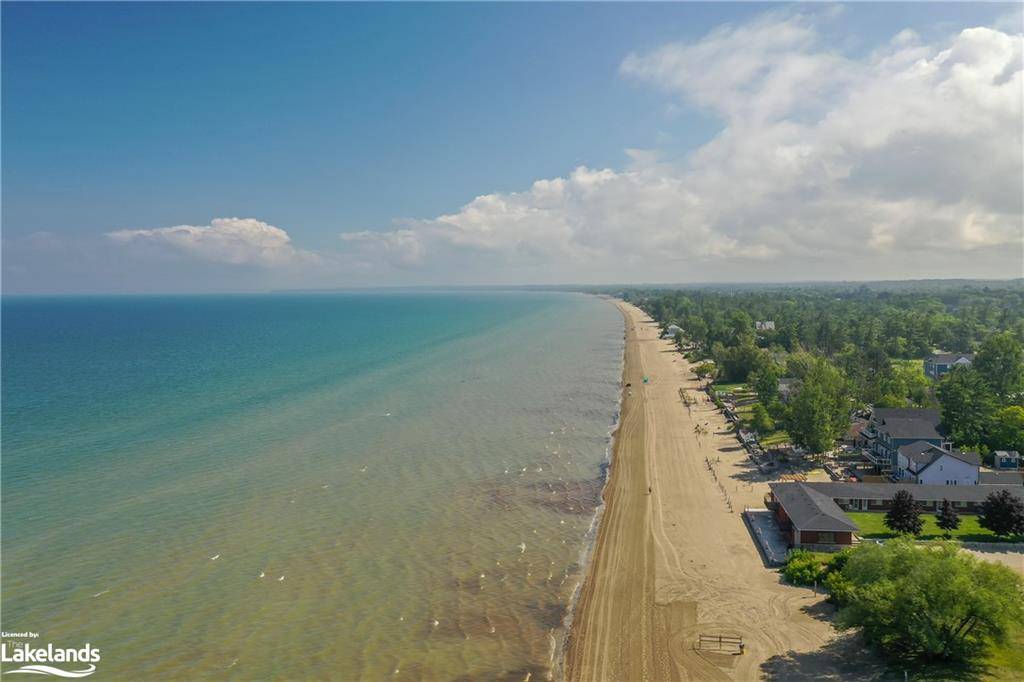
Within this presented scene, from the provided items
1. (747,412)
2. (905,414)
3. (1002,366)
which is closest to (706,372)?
(747,412)

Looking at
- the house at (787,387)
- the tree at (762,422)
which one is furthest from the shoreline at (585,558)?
the house at (787,387)

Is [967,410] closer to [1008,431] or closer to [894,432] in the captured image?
[1008,431]

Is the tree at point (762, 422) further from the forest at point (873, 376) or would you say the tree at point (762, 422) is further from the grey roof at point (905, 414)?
the grey roof at point (905, 414)

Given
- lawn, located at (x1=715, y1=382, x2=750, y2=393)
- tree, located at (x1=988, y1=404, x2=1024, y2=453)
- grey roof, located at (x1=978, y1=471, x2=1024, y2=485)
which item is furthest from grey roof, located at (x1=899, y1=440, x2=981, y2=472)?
lawn, located at (x1=715, y1=382, x2=750, y2=393)

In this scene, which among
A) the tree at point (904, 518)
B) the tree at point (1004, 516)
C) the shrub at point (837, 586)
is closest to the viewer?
the shrub at point (837, 586)

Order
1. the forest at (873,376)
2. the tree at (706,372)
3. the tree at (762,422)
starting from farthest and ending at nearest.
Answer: the tree at (706,372)
the tree at (762,422)
the forest at (873,376)

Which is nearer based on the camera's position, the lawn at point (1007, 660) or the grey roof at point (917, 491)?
the lawn at point (1007, 660)

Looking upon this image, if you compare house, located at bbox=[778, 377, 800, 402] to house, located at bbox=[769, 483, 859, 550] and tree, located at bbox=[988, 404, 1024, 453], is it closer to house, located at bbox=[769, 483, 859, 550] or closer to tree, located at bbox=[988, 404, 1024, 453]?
tree, located at bbox=[988, 404, 1024, 453]
